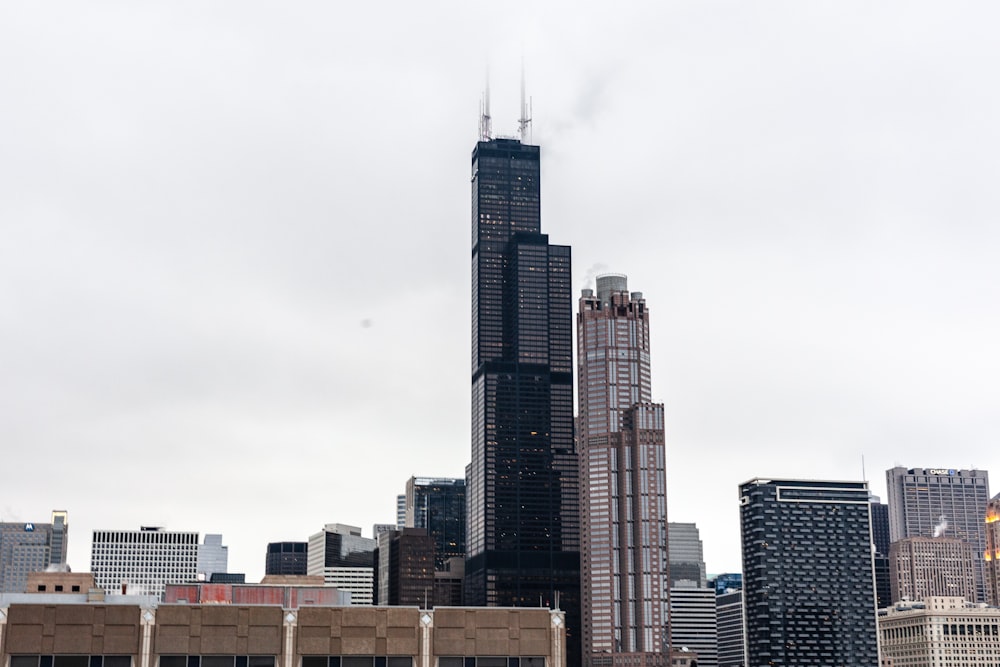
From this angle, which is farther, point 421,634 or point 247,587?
point 247,587

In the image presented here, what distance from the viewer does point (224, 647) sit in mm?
69375

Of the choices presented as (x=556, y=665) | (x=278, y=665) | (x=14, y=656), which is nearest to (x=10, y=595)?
(x=14, y=656)

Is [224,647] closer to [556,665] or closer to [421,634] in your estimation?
[421,634]

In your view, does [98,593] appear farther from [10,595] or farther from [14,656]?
[14,656]

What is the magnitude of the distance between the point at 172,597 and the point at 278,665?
139 ft

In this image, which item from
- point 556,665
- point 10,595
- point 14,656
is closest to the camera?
point 14,656

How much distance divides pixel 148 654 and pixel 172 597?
41.7 meters

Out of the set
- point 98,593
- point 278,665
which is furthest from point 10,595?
point 278,665

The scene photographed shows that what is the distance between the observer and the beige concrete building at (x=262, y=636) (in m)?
68.5

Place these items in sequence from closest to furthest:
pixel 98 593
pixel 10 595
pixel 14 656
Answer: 1. pixel 14 656
2. pixel 10 595
3. pixel 98 593

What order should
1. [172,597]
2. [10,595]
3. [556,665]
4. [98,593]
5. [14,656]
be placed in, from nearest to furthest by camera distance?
1. [14,656]
2. [556,665]
3. [10,595]
4. [98,593]
5. [172,597]

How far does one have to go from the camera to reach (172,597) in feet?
358

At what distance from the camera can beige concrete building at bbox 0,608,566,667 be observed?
6850cm

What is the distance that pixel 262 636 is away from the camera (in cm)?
6975
